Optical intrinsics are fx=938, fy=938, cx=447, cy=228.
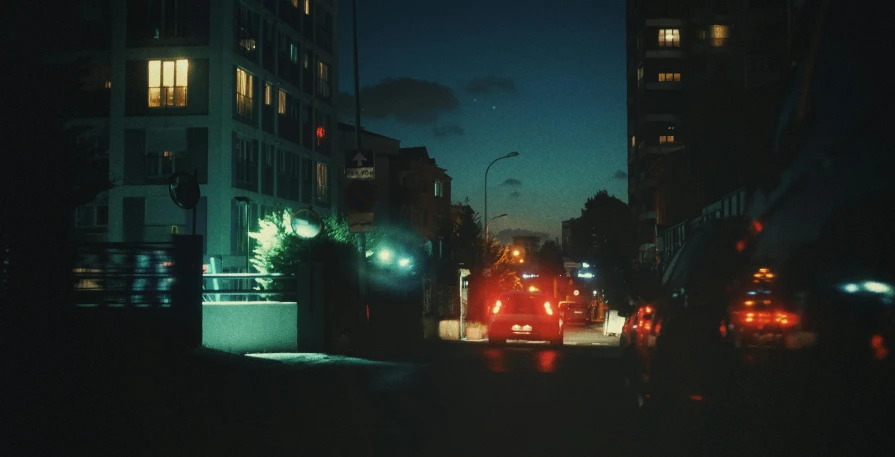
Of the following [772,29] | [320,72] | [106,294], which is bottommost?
[106,294]

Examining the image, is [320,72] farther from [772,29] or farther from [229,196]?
[772,29]

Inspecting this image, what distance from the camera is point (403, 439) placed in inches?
314

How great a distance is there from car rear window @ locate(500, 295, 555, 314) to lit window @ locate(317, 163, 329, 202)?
87.1ft

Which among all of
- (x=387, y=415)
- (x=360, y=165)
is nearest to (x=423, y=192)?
(x=360, y=165)

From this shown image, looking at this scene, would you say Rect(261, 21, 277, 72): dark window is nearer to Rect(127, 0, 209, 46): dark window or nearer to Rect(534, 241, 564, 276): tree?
Rect(127, 0, 209, 46): dark window

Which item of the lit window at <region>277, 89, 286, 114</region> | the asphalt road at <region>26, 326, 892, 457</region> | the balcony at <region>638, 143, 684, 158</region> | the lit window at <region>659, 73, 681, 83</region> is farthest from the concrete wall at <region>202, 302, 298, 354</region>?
the lit window at <region>659, 73, 681, 83</region>

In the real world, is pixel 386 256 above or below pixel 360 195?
below

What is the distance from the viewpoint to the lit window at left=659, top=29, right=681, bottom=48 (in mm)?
73875

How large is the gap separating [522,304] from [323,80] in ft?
95.5

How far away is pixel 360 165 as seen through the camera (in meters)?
18.6

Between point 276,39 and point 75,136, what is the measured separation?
2467 cm

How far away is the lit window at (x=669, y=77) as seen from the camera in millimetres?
73562

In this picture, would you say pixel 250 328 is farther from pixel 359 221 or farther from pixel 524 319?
pixel 524 319

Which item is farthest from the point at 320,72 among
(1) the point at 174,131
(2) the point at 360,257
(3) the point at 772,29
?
(2) the point at 360,257
